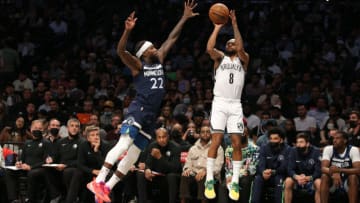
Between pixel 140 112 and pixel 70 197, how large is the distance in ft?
11.8

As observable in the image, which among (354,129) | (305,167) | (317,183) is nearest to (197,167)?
(305,167)

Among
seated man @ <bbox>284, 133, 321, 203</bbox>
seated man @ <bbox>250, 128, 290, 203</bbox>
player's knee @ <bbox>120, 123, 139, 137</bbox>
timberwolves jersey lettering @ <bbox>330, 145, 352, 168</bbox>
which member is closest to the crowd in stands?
seated man @ <bbox>250, 128, 290, 203</bbox>

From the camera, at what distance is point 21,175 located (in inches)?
677

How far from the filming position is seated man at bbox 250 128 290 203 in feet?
51.2

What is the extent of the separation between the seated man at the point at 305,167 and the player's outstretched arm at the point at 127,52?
3.79 meters

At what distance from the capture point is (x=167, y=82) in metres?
21.3

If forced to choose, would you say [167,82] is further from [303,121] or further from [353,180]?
[353,180]

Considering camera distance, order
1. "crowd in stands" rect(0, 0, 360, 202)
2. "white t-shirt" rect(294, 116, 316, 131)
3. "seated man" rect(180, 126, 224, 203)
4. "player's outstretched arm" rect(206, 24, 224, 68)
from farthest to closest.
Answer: "white t-shirt" rect(294, 116, 316, 131) < "crowd in stands" rect(0, 0, 360, 202) < "seated man" rect(180, 126, 224, 203) < "player's outstretched arm" rect(206, 24, 224, 68)

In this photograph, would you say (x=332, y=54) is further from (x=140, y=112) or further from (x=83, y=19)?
(x=140, y=112)

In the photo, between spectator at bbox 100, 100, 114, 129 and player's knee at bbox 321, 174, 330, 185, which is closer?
player's knee at bbox 321, 174, 330, 185

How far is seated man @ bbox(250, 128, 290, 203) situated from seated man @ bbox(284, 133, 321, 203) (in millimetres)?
166

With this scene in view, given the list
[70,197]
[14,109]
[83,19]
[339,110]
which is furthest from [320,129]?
[83,19]

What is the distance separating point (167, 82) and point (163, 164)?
5.05 metres

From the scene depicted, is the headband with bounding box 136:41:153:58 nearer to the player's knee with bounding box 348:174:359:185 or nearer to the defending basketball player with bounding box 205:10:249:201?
the defending basketball player with bounding box 205:10:249:201
